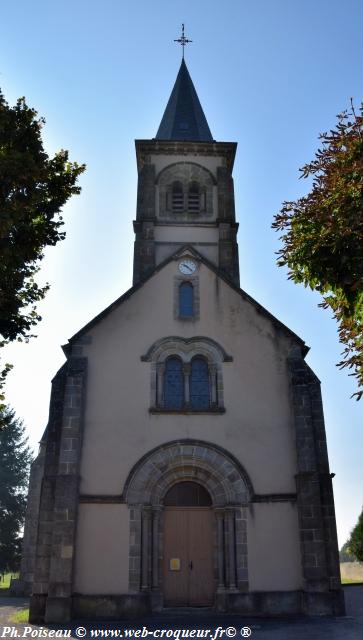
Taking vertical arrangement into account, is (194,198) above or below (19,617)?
above

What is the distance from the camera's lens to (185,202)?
22.2 meters

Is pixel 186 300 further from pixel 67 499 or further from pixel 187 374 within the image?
pixel 67 499

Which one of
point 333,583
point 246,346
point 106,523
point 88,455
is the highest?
point 246,346

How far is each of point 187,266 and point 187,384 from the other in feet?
13.4

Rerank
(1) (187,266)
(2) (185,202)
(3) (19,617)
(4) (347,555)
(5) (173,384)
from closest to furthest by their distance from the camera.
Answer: (3) (19,617), (5) (173,384), (1) (187,266), (2) (185,202), (4) (347,555)

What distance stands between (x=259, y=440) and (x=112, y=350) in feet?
16.4

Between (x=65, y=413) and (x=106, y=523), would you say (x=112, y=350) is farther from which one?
(x=106, y=523)

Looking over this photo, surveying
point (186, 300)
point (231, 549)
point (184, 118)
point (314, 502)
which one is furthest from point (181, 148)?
point (231, 549)

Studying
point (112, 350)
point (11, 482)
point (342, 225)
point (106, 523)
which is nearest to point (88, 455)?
point (106, 523)

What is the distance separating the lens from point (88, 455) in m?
15.4

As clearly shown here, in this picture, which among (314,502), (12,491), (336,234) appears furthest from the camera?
(12,491)

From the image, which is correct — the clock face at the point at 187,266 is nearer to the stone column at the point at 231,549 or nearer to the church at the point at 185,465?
the church at the point at 185,465

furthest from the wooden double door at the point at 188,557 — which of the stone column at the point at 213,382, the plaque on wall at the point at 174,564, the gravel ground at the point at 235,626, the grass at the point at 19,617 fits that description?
the grass at the point at 19,617

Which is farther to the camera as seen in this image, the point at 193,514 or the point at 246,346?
the point at 246,346
